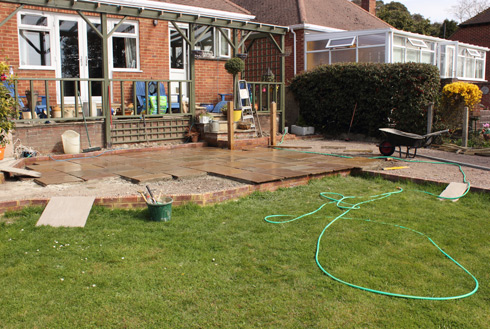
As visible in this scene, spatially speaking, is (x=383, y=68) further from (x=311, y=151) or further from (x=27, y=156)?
(x=27, y=156)

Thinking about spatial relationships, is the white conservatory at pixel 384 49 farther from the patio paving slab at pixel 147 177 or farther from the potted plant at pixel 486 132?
the patio paving slab at pixel 147 177

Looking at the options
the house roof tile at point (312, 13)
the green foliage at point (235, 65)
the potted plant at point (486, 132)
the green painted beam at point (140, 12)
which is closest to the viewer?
the green painted beam at point (140, 12)

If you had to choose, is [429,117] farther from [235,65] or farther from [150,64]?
[150,64]

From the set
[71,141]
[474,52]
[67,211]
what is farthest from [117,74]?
[474,52]

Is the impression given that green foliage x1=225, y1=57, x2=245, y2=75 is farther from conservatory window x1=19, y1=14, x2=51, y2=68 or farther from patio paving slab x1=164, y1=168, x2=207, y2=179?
patio paving slab x1=164, y1=168, x2=207, y2=179

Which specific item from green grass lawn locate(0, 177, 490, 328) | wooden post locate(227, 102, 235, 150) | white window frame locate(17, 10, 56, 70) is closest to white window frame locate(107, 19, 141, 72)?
white window frame locate(17, 10, 56, 70)

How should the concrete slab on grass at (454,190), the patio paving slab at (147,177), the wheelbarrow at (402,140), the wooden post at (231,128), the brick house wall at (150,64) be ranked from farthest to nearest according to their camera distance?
1. the brick house wall at (150,64)
2. the wooden post at (231,128)
3. the wheelbarrow at (402,140)
4. the patio paving slab at (147,177)
5. the concrete slab on grass at (454,190)

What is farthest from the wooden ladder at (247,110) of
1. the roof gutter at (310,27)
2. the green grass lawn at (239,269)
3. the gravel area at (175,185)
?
the roof gutter at (310,27)

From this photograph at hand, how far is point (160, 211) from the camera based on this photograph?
5.18 metres

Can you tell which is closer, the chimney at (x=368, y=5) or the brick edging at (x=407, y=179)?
the brick edging at (x=407, y=179)

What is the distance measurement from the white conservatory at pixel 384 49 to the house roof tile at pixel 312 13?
5.00ft

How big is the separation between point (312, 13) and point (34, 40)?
41.3 ft

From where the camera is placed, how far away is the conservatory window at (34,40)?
12.2 metres

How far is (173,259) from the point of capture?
416cm
